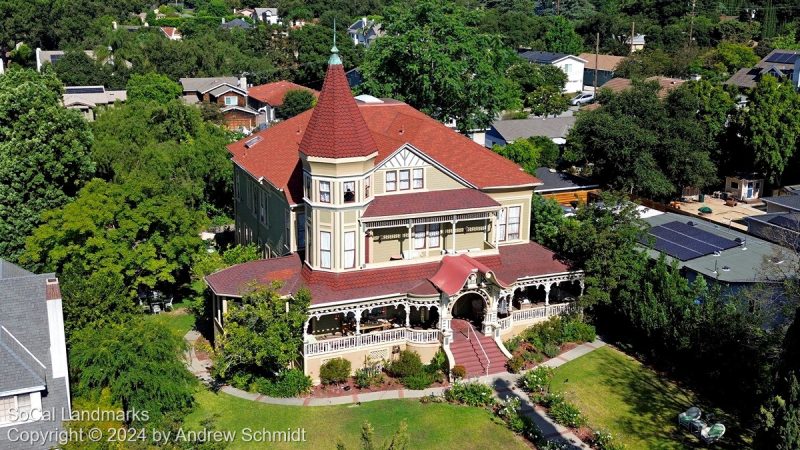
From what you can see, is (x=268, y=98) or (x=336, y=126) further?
(x=268, y=98)

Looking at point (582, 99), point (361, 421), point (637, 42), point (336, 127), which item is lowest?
point (361, 421)

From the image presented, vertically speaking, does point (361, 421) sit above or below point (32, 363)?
below

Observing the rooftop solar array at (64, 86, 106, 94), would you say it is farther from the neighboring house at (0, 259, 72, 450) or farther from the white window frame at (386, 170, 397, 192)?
the neighboring house at (0, 259, 72, 450)

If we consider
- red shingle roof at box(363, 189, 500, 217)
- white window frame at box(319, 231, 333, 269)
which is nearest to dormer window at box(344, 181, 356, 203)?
red shingle roof at box(363, 189, 500, 217)

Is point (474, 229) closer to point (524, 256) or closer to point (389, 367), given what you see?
point (524, 256)

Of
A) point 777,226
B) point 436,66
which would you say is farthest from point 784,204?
point 436,66

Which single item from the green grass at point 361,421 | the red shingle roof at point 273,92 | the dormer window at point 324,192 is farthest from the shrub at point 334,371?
the red shingle roof at point 273,92

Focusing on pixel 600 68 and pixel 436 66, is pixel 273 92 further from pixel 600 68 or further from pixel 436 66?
pixel 600 68
